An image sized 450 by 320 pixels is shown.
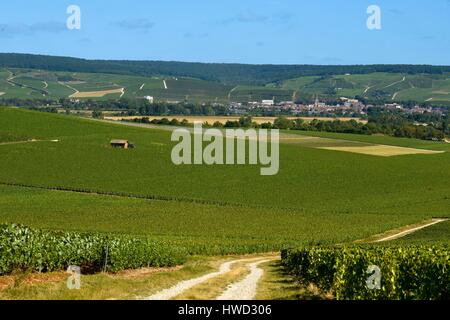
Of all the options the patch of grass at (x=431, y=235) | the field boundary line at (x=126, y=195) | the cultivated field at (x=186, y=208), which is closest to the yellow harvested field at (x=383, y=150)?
the cultivated field at (x=186, y=208)

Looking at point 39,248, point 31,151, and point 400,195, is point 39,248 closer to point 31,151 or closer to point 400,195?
point 400,195

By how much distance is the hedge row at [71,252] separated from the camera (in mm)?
29844

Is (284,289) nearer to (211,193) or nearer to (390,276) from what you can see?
(390,276)

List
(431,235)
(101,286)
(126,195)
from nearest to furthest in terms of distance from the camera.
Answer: (101,286) → (431,235) → (126,195)

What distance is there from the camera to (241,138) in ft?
396

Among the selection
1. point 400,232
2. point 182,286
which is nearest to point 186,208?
point 400,232

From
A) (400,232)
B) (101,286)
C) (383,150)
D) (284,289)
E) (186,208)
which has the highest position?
(101,286)

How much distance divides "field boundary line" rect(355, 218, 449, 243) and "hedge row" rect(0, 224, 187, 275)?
2187 cm

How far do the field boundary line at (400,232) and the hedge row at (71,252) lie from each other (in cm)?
2187

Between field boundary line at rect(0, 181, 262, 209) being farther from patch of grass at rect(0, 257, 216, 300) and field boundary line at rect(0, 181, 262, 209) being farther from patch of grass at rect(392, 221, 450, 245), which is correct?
patch of grass at rect(0, 257, 216, 300)

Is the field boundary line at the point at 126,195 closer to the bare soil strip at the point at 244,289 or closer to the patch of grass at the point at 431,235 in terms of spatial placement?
the patch of grass at the point at 431,235

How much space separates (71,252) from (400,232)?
106ft

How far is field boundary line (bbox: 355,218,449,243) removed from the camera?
5390 cm

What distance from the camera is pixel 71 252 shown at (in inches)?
1257
